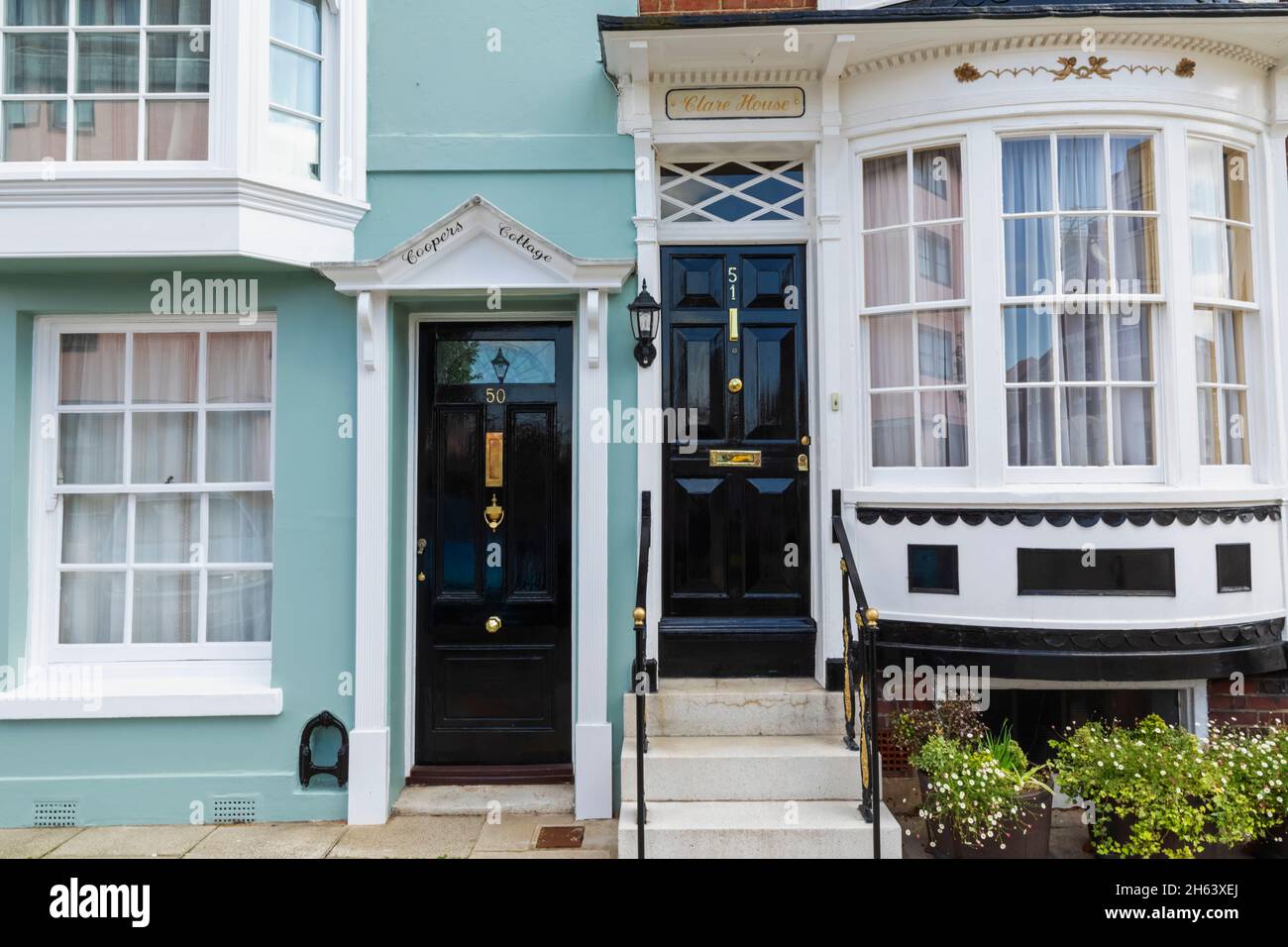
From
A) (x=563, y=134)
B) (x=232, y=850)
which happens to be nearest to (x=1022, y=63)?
(x=563, y=134)

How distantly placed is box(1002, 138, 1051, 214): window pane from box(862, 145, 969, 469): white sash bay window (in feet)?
0.84

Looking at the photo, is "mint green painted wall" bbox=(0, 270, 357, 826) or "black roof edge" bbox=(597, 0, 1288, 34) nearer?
"black roof edge" bbox=(597, 0, 1288, 34)

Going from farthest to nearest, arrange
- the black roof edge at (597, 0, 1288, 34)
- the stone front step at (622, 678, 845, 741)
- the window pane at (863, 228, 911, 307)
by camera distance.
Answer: the window pane at (863, 228, 911, 307) → the stone front step at (622, 678, 845, 741) → the black roof edge at (597, 0, 1288, 34)

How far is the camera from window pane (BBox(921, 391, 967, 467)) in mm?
4641

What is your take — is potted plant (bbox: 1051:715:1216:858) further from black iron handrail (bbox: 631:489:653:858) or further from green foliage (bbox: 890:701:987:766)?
black iron handrail (bbox: 631:489:653:858)

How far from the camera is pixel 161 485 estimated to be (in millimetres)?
4930

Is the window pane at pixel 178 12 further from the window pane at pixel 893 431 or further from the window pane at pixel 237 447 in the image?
the window pane at pixel 893 431

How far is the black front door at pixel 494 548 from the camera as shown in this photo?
16.4 ft

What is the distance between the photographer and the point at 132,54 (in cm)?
466

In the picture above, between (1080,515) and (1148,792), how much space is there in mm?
1374

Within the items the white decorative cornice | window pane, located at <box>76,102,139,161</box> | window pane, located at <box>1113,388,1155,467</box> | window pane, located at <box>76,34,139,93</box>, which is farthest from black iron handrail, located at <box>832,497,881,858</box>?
window pane, located at <box>76,34,139,93</box>

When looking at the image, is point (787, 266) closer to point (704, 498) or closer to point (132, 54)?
point (704, 498)

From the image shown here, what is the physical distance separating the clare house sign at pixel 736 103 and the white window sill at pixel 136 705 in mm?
4155
